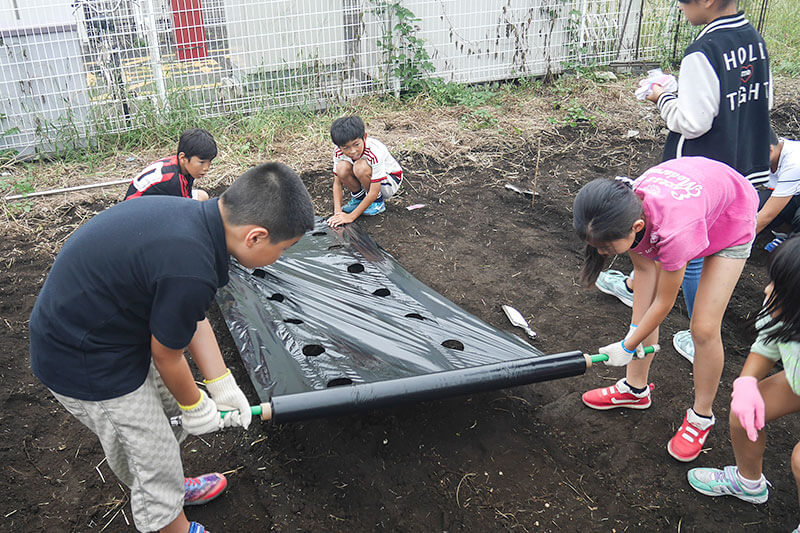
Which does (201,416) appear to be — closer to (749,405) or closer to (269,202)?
(269,202)

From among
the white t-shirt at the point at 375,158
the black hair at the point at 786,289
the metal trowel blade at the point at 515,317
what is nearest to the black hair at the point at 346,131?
the white t-shirt at the point at 375,158

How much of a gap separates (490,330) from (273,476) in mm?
1136

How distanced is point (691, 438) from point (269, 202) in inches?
77.2

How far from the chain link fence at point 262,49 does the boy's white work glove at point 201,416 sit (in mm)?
4400

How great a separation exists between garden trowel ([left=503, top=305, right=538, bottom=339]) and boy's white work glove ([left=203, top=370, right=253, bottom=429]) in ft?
5.70

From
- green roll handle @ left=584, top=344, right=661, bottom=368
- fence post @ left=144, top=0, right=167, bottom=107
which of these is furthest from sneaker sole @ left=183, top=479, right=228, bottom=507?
fence post @ left=144, top=0, right=167, bottom=107

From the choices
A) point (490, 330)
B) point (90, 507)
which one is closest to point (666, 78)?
point (490, 330)

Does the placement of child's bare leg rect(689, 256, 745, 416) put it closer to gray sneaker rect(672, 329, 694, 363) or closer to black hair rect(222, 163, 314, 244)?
gray sneaker rect(672, 329, 694, 363)

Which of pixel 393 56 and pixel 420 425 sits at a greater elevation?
pixel 393 56

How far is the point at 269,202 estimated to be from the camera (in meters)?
1.64

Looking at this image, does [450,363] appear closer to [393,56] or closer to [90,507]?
[90,507]

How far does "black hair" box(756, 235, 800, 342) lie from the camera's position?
1.78 meters

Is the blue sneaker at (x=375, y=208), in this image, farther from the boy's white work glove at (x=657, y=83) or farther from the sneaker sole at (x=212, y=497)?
the sneaker sole at (x=212, y=497)

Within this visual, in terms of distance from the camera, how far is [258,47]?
5.84m
